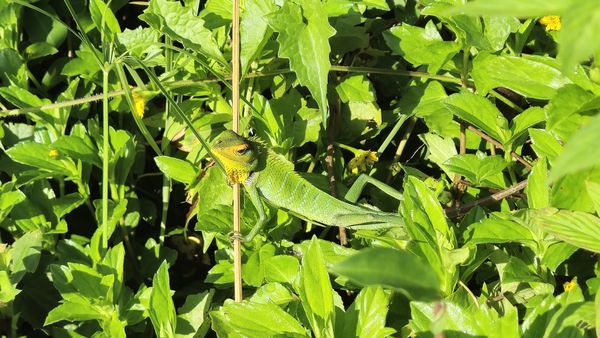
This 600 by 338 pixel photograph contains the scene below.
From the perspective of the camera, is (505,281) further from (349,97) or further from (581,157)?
(581,157)

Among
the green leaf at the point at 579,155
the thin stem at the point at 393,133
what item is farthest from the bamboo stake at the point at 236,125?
the green leaf at the point at 579,155

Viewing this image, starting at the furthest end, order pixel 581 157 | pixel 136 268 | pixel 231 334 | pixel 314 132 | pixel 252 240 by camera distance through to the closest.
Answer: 1. pixel 136 268
2. pixel 314 132
3. pixel 252 240
4. pixel 231 334
5. pixel 581 157

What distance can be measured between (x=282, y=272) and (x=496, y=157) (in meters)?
0.82

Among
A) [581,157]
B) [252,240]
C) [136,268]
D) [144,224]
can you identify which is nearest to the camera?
[581,157]

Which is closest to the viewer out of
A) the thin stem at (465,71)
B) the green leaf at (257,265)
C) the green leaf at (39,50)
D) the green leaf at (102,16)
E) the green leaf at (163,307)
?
the green leaf at (163,307)

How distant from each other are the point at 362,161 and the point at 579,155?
6.80 feet

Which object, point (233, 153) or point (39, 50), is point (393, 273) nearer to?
point (233, 153)

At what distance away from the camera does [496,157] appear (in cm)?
245

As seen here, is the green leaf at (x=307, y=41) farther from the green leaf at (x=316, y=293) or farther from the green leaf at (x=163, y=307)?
the green leaf at (x=163, y=307)

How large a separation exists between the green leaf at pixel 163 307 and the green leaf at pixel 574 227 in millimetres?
1098

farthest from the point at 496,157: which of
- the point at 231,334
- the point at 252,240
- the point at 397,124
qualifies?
the point at 231,334

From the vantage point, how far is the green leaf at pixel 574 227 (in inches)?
72.5

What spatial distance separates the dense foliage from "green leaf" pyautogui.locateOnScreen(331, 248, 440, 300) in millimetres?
869

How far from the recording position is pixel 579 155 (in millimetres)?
837
